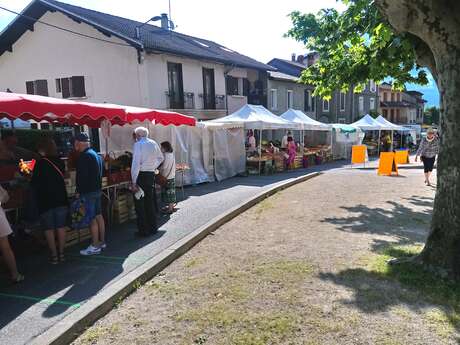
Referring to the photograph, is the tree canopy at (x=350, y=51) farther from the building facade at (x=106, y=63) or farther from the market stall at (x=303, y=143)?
the building facade at (x=106, y=63)

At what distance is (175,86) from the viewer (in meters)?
20.4

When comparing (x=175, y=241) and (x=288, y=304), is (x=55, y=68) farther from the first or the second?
(x=288, y=304)

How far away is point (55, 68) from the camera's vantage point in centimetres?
2033

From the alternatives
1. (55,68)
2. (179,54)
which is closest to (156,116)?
(179,54)

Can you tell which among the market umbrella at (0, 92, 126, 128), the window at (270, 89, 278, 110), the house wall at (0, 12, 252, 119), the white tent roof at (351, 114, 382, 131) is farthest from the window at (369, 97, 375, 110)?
the market umbrella at (0, 92, 126, 128)

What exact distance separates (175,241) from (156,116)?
12.7ft

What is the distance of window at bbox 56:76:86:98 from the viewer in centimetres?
1970

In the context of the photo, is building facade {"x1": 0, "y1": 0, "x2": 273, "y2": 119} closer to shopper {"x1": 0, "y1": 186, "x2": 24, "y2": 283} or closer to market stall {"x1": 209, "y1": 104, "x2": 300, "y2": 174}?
market stall {"x1": 209, "y1": 104, "x2": 300, "y2": 174}

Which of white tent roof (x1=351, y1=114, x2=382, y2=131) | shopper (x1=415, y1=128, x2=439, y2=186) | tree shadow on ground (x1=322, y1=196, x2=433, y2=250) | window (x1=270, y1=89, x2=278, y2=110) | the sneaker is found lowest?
tree shadow on ground (x1=322, y1=196, x2=433, y2=250)

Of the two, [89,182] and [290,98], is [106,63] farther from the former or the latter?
[290,98]

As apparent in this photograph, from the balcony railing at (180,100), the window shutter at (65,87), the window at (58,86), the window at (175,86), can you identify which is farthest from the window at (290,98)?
the window at (58,86)

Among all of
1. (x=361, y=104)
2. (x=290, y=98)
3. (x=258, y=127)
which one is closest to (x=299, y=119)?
(x=258, y=127)

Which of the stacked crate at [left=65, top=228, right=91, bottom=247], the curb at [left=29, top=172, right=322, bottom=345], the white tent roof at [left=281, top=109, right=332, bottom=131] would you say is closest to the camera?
the curb at [left=29, top=172, right=322, bottom=345]

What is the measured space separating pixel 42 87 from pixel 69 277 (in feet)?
61.4
